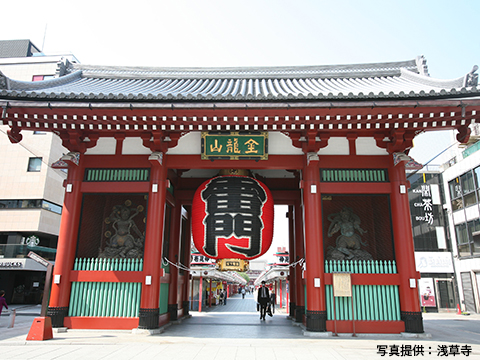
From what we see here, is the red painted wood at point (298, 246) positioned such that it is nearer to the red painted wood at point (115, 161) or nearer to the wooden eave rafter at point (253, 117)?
the wooden eave rafter at point (253, 117)

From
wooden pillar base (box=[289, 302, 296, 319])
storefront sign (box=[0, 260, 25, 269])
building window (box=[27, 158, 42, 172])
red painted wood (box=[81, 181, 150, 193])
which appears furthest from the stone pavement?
building window (box=[27, 158, 42, 172])

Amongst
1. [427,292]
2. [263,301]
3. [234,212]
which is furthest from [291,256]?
[427,292]

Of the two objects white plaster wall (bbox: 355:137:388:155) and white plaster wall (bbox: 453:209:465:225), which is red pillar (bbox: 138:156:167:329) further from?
white plaster wall (bbox: 453:209:465:225)

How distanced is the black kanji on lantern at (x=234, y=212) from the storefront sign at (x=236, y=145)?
2.73 ft

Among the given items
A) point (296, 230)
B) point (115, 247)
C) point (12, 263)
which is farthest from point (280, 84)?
point (12, 263)

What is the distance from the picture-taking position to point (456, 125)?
9453 millimetres

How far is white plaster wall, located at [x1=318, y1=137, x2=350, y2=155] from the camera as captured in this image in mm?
10523

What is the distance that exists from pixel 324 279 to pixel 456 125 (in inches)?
229

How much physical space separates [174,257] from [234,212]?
4.07m

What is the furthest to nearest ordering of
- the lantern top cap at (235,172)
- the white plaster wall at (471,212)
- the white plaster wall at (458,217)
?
the white plaster wall at (458,217) < the white plaster wall at (471,212) < the lantern top cap at (235,172)

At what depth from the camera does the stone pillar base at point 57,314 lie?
9.30 metres

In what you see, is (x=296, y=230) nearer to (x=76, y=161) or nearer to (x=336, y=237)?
(x=336, y=237)

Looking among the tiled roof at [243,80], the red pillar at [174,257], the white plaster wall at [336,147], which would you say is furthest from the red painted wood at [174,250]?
the white plaster wall at [336,147]

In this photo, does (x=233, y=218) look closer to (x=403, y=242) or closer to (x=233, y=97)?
(x=233, y=97)
